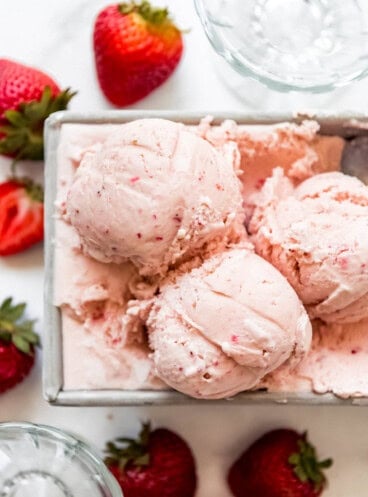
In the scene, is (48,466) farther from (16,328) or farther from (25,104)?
(25,104)

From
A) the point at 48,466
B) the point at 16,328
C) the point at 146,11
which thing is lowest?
the point at 48,466

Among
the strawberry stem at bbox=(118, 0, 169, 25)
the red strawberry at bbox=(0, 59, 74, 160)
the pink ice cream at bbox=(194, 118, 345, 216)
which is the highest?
the strawberry stem at bbox=(118, 0, 169, 25)

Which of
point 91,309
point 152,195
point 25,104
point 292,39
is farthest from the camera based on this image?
point 292,39

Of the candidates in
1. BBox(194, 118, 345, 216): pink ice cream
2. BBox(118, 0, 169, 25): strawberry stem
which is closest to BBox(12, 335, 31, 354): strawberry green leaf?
BBox(194, 118, 345, 216): pink ice cream

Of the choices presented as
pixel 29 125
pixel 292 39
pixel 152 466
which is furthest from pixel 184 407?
pixel 292 39

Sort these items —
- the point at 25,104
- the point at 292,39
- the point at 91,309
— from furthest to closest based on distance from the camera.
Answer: the point at 292,39 < the point at 25,104 < the point at 91,309

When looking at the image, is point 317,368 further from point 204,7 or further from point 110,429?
point 204,7

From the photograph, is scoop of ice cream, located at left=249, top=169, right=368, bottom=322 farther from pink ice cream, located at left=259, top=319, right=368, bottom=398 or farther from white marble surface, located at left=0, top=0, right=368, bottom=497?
white marble surface, located at left=0, top=0, right=368, bottom=497

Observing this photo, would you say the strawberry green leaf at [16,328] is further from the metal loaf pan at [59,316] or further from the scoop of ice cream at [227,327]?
the scoop of ice cream at [227,327]
